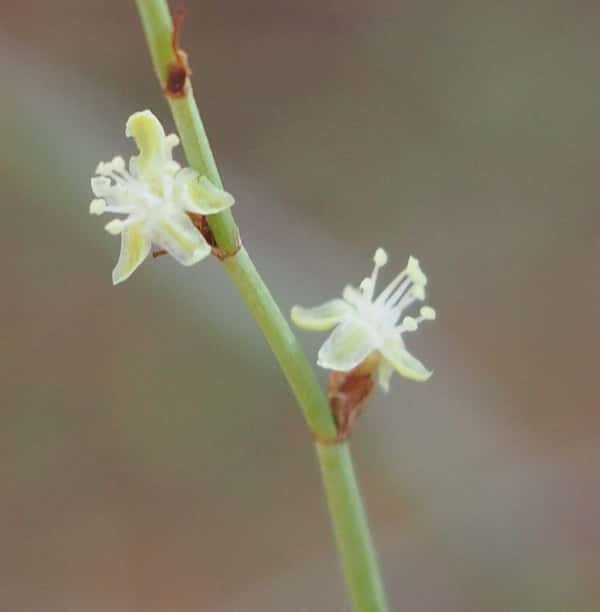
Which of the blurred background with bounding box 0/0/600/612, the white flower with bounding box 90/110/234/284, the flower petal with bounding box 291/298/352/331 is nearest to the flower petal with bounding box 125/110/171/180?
the white flower with bounding box 90/110/234/284

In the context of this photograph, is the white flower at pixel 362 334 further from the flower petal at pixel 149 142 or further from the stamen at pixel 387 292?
the flower petal at pixel 149 142

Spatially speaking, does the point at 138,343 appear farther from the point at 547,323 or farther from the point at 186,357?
the point at 547,323

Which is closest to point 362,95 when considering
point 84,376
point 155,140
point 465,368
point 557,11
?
point 557,11

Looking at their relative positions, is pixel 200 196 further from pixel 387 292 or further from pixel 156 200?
pixel 387 292

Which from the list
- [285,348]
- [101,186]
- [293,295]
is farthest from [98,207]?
[293,295]

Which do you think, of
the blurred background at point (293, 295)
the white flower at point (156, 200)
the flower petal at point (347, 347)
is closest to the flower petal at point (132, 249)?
the white flower at point (156, 200)
